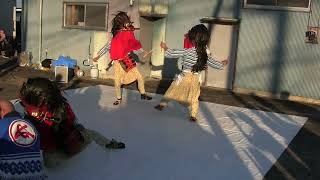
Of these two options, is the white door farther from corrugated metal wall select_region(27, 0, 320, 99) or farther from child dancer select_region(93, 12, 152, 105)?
child dancer select_region(93, 12, 152, 105)

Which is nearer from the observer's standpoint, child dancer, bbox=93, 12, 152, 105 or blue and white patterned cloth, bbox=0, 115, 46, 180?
blue and white patterned cloth, bbox=0, 115, 46, 180

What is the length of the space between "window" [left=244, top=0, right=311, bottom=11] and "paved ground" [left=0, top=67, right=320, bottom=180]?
90.2 inches

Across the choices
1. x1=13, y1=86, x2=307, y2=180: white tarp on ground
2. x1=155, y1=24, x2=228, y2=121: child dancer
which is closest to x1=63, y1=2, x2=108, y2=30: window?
x1=13, y1=86, x2=307, y2=180: white tarp on ground

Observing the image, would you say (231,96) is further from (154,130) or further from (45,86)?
(45,86)

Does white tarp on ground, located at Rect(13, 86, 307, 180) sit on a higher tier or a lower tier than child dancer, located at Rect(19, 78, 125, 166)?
lower

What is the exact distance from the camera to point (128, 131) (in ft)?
22.0

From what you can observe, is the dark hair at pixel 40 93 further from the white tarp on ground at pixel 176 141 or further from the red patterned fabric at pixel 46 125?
the white tarp on ground at pixel 176 141

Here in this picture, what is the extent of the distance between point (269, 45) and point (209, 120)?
5064 mm

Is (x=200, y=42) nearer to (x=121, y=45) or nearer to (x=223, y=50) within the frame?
(x=121, y=45)

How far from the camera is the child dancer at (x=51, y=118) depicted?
4.09 m

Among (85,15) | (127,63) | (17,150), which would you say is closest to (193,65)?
(127,63)

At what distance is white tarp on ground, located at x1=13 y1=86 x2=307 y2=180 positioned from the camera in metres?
5.02

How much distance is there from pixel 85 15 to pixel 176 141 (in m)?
9.72

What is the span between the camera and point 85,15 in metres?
15.2
